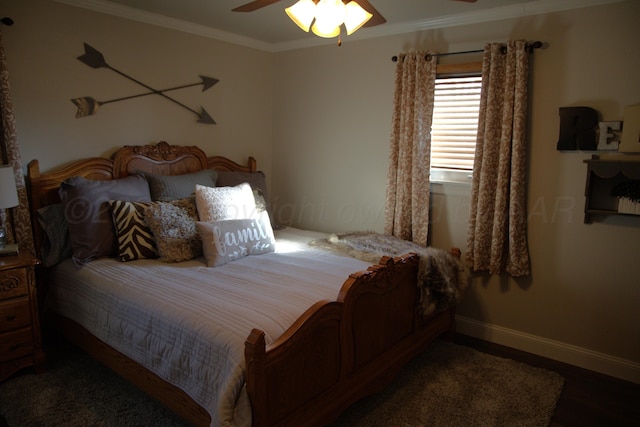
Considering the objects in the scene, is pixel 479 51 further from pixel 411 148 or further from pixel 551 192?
pixel 551 192

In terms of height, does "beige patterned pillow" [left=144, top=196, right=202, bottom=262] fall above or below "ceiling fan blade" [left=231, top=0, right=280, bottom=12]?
below

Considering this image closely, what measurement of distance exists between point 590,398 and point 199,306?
7.53 feet

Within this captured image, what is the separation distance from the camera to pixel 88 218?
8.84 ft

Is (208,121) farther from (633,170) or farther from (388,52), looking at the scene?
(633,170)

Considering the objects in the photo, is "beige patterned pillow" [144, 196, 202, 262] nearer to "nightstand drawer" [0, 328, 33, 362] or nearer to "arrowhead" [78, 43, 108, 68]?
"nightstand drawer" [0, 328, 33, 362]

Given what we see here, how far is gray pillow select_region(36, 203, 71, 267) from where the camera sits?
2.71 m

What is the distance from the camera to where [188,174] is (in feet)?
11.1

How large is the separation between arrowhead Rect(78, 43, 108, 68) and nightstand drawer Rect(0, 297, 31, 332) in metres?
1.63

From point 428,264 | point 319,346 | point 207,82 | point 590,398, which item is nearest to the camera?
point 319,346

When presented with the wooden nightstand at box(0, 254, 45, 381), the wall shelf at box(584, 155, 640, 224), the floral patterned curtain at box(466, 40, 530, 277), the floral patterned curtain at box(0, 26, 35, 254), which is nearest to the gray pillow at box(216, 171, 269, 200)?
the floral patterned curtain at box(0, 26, 35, 254)

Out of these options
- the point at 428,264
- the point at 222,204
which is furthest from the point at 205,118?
the point at 428,264

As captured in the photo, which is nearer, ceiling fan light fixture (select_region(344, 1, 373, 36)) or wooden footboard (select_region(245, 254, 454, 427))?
wooden footboard (select_region(245, 254, 454, 427))

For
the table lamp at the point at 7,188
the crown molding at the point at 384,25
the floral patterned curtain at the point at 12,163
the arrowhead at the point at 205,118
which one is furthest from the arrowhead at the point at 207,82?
the table lamp at the point at 7,188

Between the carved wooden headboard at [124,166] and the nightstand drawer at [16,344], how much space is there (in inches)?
23.8
